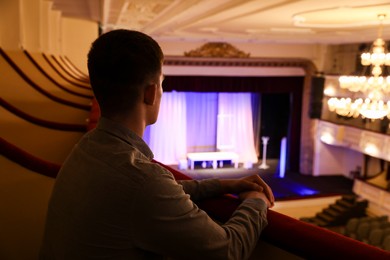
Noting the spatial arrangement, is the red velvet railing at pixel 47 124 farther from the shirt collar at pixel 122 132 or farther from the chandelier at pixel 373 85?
the chandelier at pixel 373 85

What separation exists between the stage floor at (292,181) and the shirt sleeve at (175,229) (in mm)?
10277

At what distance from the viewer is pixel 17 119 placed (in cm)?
209

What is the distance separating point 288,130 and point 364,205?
4.28m

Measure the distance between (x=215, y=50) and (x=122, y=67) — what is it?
10900 millimetres

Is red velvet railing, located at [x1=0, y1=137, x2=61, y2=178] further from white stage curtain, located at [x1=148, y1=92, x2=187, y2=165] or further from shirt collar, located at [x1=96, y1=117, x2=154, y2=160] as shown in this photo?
white stage curtain, located at [x1=148, y1=92, x2=187, y2=165]

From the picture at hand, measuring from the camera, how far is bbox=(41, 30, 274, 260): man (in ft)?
2.77

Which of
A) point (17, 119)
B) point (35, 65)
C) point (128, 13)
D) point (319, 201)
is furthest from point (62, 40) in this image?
point (319, 201)

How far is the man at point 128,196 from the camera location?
84cm

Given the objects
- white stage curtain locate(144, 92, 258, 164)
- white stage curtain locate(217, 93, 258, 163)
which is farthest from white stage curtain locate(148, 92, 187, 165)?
white stage curtain locate(217, 93, 258, 163)

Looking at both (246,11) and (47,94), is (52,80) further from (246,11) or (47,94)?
(246,11)

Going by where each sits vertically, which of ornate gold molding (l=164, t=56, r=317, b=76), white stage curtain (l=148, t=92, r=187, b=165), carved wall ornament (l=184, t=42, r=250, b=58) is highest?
carved wall ornament (l=184, t=42, r=250, b=58)

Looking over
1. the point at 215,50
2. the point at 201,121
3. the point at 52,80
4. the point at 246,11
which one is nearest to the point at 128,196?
the point at 52,80

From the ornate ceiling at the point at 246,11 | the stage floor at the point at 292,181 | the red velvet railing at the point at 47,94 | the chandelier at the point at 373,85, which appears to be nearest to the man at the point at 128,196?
the red velvet railing at the point at 47,94

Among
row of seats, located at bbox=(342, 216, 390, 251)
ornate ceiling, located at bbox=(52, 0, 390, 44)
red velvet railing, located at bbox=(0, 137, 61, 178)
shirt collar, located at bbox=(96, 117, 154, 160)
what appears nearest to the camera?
shirt collar, located at bbox=(96, 117, 154, 160)
